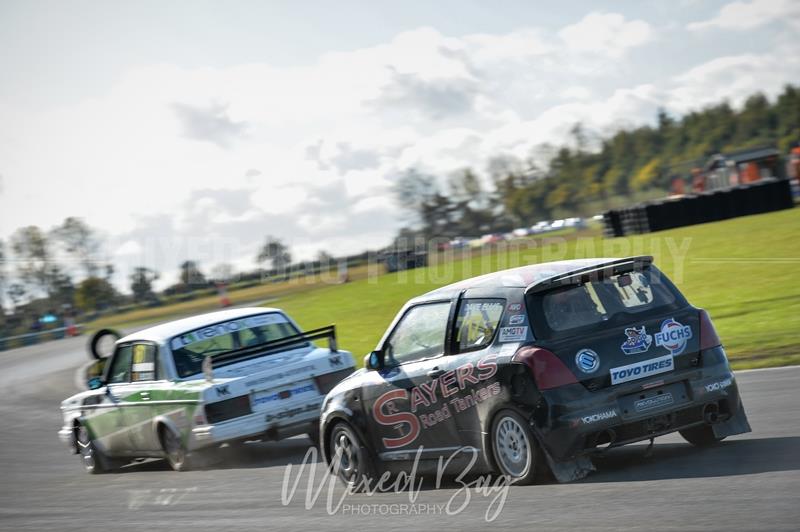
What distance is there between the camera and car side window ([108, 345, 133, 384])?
37.3 feet

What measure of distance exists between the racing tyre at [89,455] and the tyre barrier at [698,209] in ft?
90.0

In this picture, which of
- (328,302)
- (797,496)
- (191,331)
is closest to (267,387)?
(191,331)

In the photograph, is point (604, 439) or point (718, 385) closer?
point (604, 439)

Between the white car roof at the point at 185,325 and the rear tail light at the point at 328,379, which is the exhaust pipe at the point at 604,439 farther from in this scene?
the white car roof at the point at 185,325

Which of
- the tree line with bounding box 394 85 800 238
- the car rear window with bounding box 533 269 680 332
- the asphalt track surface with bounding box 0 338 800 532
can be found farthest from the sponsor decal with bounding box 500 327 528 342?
the tree line with bounding box 394 85 800 238

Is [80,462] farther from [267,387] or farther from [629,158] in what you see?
[629,158]

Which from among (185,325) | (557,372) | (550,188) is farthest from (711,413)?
(550,188)

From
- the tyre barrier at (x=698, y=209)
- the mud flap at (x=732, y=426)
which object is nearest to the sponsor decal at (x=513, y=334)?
the mud flap at (x=732, y=426)

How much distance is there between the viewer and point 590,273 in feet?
22.9

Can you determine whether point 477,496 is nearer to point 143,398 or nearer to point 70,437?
point 143,398

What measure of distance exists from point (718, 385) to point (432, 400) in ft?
6.37

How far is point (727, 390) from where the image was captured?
23.0 ft

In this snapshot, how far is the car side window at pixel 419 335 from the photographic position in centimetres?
745

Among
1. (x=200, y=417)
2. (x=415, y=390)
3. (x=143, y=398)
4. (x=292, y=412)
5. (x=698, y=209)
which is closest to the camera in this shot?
(x=415, y=390)
